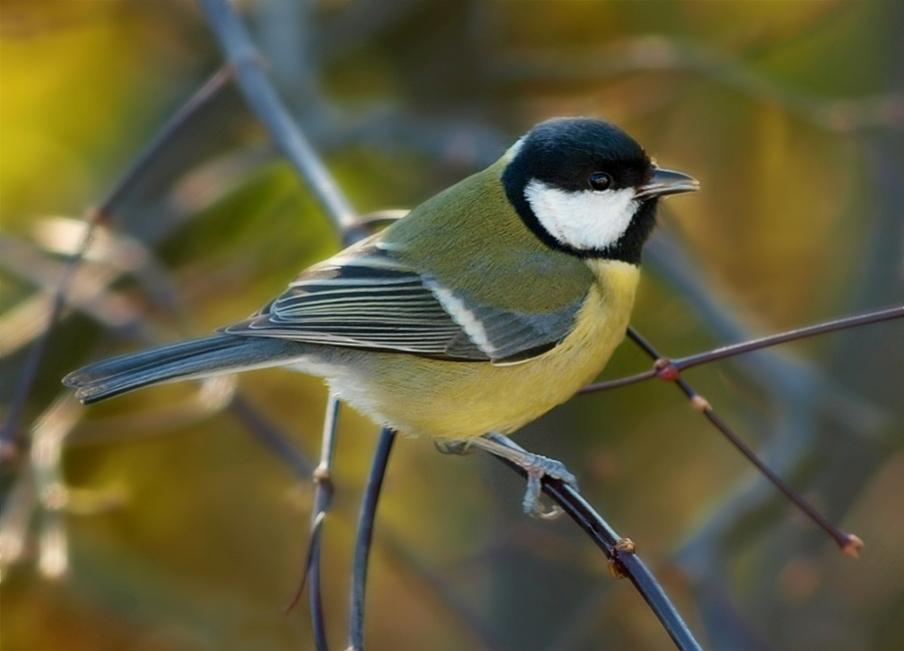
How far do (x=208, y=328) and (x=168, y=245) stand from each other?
0.35m

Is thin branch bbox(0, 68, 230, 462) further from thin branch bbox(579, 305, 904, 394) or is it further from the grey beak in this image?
thin branch bbox(579, 305, 904, 394)

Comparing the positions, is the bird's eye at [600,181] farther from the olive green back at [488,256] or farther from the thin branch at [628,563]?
the thin branch at [628,563]

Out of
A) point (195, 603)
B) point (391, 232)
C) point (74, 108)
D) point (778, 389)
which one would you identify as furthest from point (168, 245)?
point (778, 389)

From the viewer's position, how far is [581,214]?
101 inches

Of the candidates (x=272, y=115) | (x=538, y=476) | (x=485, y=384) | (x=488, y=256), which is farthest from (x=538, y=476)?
(x=272, y=115)

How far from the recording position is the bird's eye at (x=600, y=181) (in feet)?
8.25

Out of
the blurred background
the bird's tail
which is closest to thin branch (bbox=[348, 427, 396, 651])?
the bird's tail

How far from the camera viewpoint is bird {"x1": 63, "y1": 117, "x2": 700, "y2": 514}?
242 centimetres

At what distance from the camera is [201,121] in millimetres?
3668

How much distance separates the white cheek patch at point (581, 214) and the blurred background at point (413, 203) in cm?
55

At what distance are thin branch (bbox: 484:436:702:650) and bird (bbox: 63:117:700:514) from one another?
484 mm

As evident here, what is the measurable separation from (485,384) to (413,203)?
1.53 m

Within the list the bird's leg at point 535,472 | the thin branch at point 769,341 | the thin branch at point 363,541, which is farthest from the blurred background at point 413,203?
the thin branch at point 769,341

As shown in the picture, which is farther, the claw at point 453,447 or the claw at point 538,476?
the claw at point 453,447
